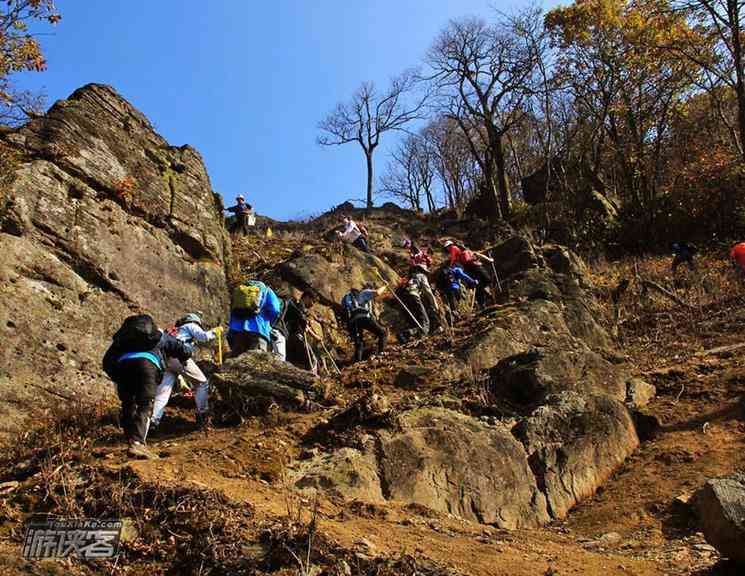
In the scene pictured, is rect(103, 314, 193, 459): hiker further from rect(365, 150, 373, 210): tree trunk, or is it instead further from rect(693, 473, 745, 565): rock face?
rect(365, 150, 373, 210): tree trunk

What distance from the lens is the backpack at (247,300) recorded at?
367 inches

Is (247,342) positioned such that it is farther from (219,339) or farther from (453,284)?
(453,284)

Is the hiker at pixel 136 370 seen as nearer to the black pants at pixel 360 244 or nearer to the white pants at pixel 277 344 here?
the white pants at pixel 277 344

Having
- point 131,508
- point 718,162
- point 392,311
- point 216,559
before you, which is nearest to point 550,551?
point 216,559

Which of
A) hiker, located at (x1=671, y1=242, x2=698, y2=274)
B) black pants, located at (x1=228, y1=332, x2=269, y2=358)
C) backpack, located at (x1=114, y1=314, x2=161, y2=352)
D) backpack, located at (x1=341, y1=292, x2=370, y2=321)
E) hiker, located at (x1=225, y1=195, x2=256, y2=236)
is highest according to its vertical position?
hiker, located at (x1=225, y1=195, x2=256, y2=236)

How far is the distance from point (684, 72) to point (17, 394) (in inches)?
932

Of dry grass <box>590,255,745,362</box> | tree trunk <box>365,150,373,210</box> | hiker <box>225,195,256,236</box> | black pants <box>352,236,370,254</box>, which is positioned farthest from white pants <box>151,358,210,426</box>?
tree trunk <box>365,150,373,210</box>

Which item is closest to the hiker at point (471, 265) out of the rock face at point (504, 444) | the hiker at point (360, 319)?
the hiker at point (360, 319)

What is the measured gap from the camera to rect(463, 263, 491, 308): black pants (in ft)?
48.1

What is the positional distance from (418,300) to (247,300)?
4.78 metres

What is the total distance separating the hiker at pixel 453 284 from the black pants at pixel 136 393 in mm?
8075

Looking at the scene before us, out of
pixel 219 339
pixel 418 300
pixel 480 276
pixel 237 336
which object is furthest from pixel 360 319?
pixel 480 276

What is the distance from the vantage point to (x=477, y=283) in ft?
48.0

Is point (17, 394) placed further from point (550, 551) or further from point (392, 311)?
point (392, 311)
